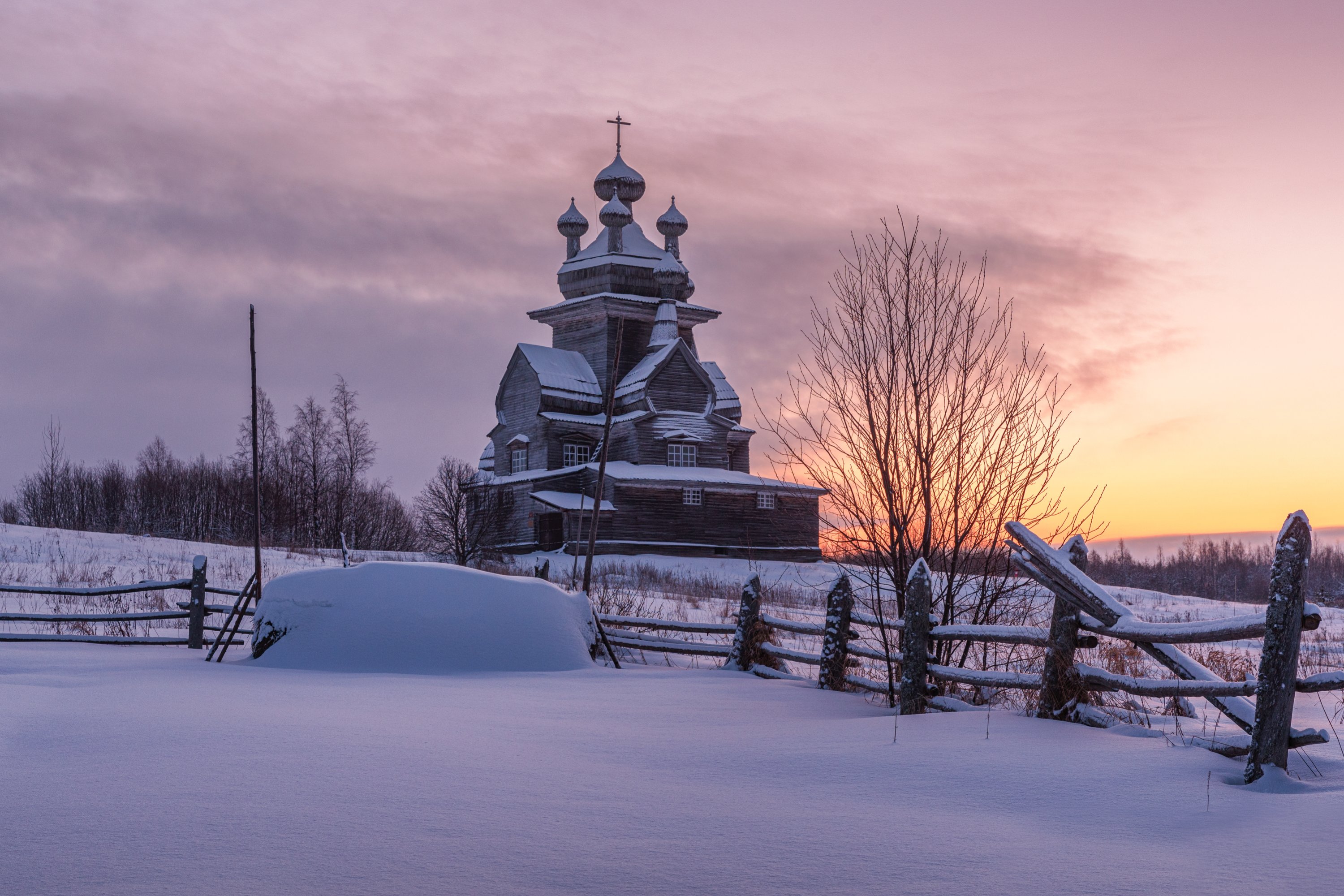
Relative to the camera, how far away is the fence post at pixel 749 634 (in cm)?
1253

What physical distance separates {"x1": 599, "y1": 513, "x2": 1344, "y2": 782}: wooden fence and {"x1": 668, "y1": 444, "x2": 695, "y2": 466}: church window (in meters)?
31.7

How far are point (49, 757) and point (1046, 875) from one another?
16.5 ft

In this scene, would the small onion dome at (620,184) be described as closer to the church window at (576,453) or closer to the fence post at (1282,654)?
the church window at (576,453)

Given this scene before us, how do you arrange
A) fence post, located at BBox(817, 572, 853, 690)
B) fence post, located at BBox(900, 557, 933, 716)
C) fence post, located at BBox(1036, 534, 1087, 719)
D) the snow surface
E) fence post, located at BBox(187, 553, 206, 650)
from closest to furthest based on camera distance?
the snow surface → fence post, located at BBox(1036, 534, 1087, 719) → fence post, located at BBox(900, 557, 933, 716) → fence post, located at BBox(817, 572, 853, 690) → fence post, located at BBox(187, 553, 206, 650)

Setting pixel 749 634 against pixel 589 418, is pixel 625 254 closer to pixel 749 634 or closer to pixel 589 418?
pixel 589 418

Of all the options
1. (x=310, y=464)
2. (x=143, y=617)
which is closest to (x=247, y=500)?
(x=310, y=464)

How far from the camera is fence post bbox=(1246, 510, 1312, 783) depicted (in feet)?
19.0

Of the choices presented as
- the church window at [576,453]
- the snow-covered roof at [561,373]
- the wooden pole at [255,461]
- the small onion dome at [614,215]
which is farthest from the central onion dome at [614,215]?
the wooden pole at [255,461]

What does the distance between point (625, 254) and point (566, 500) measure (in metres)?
11.4

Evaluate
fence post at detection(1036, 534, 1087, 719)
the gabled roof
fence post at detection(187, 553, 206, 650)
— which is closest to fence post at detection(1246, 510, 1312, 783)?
fence post at detection(1036, 534, 1087, 719)

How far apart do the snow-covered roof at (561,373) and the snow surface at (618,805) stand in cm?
3601

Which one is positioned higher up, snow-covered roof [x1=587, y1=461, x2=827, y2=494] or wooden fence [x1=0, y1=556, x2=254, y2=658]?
snow-covered roof [x1=587, y1=461, x2=827, y2=494]

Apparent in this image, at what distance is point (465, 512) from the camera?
141 feet

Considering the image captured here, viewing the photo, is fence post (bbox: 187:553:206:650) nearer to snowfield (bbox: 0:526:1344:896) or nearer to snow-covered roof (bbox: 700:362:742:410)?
snowfield (bbox: 0:526:1344:896)
